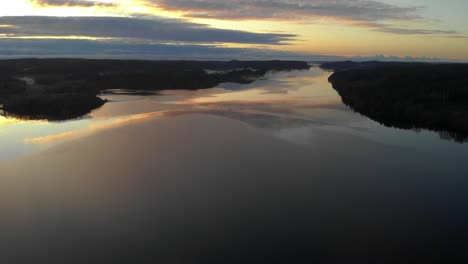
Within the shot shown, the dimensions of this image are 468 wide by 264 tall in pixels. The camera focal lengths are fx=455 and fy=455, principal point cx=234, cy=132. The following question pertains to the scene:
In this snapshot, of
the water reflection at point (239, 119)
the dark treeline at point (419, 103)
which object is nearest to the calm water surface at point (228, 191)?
the water reflection at point (239, 119)

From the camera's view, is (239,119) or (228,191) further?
(239,119)

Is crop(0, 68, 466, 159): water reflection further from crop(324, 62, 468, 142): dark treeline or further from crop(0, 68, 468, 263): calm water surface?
crop(324, 62, 468, 142): dark treeline

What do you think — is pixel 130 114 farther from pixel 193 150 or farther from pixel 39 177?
pixel 39 177

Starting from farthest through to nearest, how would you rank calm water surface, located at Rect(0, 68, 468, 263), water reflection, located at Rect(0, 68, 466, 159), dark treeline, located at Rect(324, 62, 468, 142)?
dark treeline, located at Rect(324, 62, 468, 142), water reflection, located at Rect(0, 68, 466, 159), calm water surface, located at Rect(0, 68, 468, 263)

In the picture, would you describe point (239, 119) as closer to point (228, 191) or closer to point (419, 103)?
point (419, 103)

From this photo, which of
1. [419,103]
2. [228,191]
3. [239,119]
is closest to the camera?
[228,191]

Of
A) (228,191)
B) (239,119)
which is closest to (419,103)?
(239,119)

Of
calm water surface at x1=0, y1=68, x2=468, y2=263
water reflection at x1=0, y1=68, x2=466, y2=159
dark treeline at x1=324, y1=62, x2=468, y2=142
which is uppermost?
dark treeline at x1=324, y1=62, x2=468, y2=142

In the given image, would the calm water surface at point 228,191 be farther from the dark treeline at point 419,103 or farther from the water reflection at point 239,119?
the dark treeline at point 419,103

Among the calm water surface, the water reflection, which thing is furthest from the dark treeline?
the calm water surface

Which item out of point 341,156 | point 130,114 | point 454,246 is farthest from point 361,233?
point 130,114
